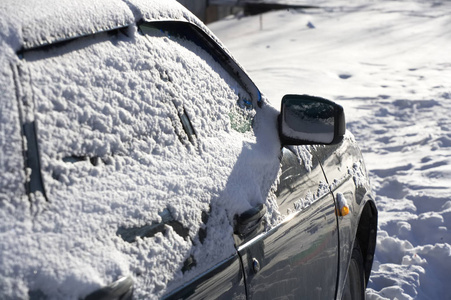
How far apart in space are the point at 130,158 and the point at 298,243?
899mm

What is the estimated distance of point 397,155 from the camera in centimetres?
722

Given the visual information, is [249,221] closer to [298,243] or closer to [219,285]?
[219,285]

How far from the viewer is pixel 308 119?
276 cm

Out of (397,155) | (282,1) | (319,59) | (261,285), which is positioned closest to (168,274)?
(261,285)

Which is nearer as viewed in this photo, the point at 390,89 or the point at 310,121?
the point at 310,121

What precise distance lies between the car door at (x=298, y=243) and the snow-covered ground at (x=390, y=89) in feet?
4.97

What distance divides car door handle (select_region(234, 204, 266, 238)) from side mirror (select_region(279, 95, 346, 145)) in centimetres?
47

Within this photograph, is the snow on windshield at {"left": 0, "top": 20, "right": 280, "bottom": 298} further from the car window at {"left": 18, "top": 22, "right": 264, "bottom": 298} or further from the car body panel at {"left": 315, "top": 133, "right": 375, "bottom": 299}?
the car body panel at {"left": 315, "top": 133, "right": 375, "bottom": 299}

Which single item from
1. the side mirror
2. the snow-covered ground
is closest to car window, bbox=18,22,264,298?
the side mirror

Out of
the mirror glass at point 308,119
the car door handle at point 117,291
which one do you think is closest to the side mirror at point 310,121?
the mirror glass at point 308,119

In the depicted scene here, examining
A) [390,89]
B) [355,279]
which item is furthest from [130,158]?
[390,89]

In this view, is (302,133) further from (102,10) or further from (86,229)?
(86,229)

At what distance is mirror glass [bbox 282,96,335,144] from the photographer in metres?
2.74

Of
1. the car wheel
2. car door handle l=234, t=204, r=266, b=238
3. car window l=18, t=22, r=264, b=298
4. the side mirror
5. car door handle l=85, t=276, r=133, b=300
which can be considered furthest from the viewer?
the car wheel
